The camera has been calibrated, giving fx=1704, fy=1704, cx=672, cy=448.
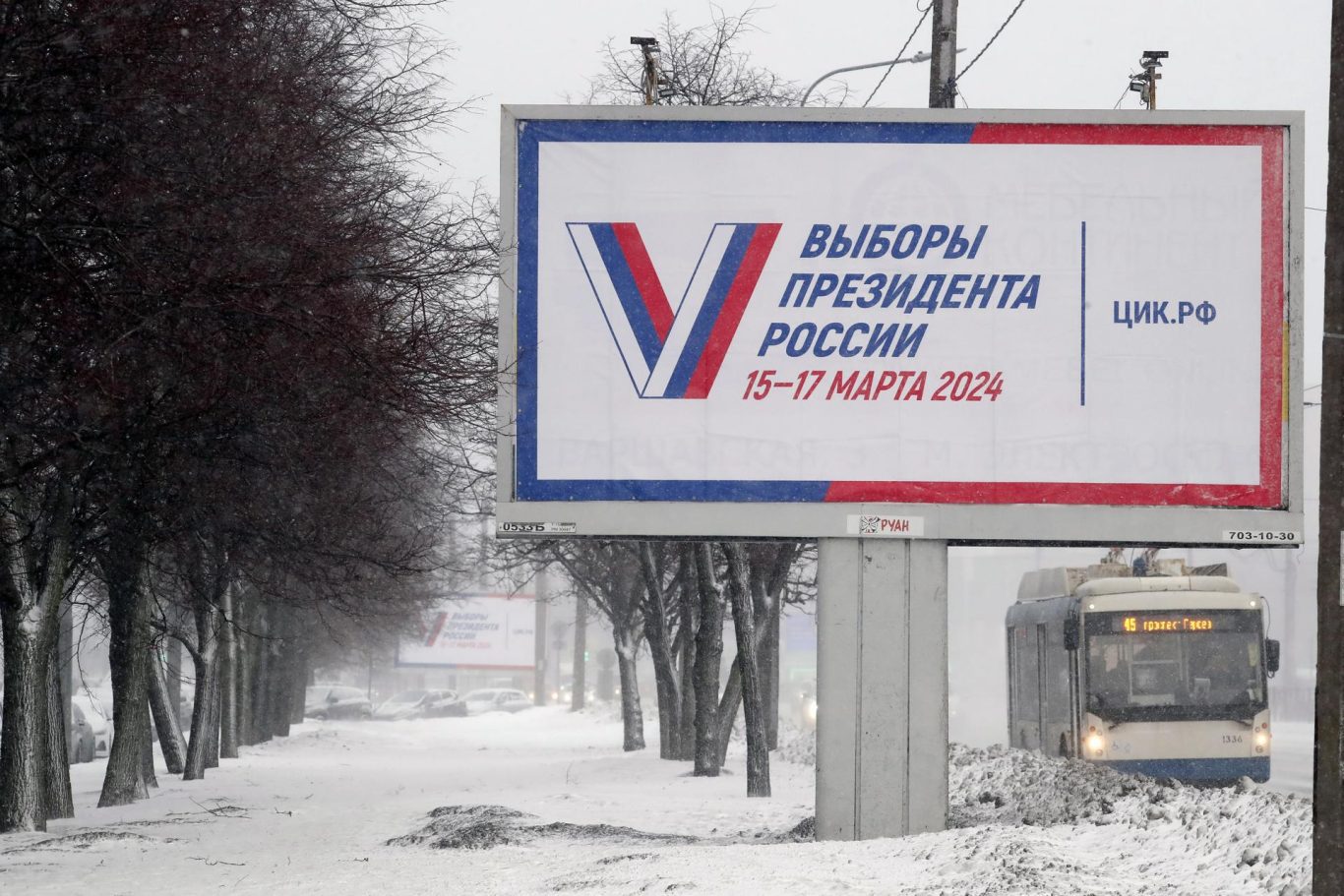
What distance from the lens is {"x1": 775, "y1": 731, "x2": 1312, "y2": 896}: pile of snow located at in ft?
34.7

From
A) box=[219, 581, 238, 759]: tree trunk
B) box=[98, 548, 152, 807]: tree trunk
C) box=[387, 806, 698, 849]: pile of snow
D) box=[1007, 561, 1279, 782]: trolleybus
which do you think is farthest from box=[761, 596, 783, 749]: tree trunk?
box=[387, 806, 698, 849]: pile of snow

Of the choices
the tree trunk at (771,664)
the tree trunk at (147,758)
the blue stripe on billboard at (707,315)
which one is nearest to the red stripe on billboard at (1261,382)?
the blue stripe on billboard at (707,315)

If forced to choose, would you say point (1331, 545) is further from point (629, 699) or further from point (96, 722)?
point (96, 722)

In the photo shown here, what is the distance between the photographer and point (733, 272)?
1519cm

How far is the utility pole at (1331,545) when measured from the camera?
24.7ft

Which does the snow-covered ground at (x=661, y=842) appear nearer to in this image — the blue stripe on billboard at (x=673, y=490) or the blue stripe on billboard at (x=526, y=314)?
the blue stripe on billboard at (x=673, y=490)

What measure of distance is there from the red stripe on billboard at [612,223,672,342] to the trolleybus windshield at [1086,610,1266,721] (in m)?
10.1

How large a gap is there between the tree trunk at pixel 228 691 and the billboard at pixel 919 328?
18549 millimetres

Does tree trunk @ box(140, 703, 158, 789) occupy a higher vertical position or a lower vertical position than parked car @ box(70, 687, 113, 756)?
higher

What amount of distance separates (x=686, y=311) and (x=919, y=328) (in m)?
2.08

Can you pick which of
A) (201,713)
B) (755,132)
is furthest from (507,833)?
(201,713)

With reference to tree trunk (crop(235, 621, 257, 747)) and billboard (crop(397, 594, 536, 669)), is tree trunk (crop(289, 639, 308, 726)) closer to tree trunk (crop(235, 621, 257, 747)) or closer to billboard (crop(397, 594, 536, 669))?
tree trunk (crop(235, 621, 257, 747))

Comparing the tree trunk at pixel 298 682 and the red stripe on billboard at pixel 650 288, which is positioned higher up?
the red stripe on billboard at pixel 650 288

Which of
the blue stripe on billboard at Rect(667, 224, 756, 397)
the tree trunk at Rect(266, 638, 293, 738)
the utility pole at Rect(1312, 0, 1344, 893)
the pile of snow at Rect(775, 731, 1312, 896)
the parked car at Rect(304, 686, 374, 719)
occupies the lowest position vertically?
the parked car at Rect(304, 686, 374, 719)
